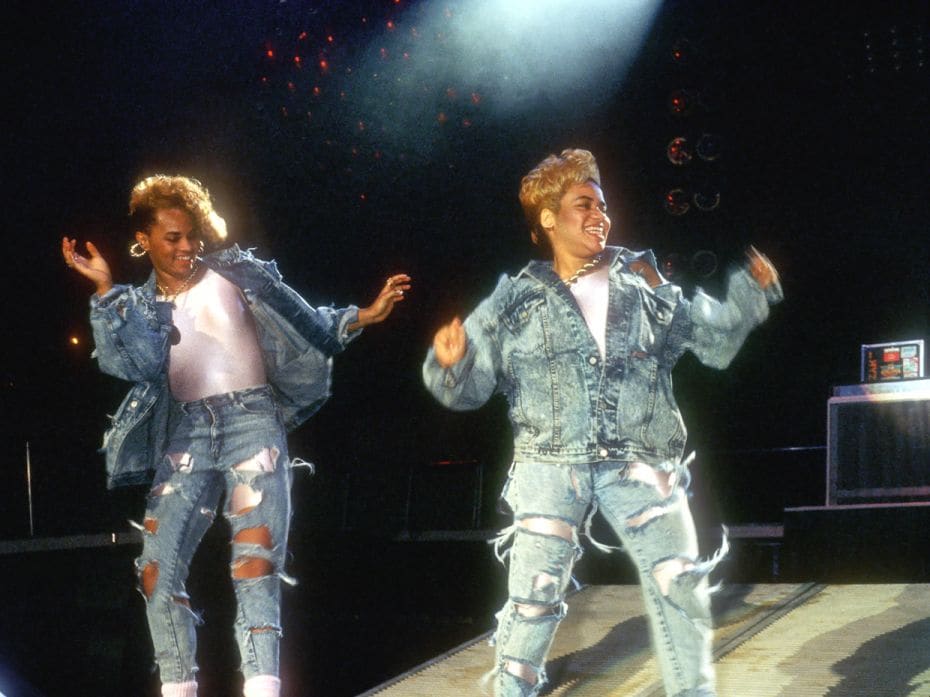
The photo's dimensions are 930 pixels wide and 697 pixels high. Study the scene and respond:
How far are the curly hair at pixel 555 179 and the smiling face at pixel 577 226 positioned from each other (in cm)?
2

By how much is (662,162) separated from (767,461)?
6.93 ft

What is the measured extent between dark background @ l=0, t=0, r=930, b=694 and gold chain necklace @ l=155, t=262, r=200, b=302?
242 centimetres

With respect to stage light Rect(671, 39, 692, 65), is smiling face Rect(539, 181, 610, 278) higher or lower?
lower

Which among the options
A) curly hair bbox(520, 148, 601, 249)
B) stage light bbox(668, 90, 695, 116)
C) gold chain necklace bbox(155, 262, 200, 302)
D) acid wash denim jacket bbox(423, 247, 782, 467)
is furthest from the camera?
stage light bbox(668, 90, 695, 116)

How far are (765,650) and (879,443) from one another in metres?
3.02

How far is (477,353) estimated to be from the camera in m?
3.10

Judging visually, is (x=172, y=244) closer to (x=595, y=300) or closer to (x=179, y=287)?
(x=179, y=287)

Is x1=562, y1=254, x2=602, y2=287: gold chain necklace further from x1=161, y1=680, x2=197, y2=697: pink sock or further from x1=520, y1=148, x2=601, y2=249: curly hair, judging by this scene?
x1=161, y1=680, x2=197, y2=697: pink sock

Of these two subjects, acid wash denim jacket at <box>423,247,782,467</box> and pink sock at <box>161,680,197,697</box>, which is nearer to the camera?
acid wash denim jacket at <box>423,247,782,467</box>

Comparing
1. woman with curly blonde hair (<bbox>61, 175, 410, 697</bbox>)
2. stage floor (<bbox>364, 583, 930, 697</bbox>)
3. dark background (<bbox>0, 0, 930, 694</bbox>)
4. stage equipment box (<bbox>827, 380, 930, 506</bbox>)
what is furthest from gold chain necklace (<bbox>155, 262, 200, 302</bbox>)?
stage equipment box (<bbox>827, 380, 930, 506</bbox>)

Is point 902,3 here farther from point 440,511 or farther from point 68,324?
point 68,324

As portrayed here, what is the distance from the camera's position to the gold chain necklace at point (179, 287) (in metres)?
3.55

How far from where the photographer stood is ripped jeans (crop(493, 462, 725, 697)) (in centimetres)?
275

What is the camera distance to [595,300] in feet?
10.2
